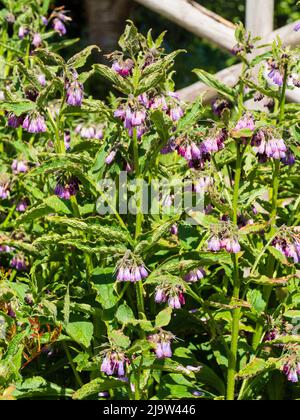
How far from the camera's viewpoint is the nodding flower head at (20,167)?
133 inches

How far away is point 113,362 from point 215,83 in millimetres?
974

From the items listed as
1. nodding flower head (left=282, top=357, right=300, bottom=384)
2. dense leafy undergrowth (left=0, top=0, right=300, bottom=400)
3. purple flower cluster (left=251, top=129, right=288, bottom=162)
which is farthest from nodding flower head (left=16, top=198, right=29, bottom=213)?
nodding flower head (left=282, top=357, right=300, bottom=384)

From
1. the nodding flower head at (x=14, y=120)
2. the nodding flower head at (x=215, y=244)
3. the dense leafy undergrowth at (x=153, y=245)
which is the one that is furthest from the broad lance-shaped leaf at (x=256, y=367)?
the nodding flower head at (x=14, y=120)

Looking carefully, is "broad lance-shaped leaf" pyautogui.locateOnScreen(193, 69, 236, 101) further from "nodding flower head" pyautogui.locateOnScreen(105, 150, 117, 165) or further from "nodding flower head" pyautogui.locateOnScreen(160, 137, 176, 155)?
"nodding flower head" pyautogui.locateOnScreen(105, 150, 117, 165)

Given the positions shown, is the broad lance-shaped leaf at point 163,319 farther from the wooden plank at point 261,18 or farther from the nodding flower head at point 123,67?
the wooden plank at point 261,18

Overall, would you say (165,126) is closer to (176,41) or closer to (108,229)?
(108,229)

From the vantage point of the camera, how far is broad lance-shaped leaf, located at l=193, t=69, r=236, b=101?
2.80m

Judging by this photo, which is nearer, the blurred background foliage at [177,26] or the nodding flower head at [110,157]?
the nodding flower head at [110,157]

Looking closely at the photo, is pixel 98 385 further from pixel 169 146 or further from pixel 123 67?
pixel 123 67

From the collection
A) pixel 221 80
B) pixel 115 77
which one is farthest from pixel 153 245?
pixel 221 80

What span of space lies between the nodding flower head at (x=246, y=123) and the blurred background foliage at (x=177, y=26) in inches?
227

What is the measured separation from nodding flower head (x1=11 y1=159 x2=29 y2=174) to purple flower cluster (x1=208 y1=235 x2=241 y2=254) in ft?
3.63

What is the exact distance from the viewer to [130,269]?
8.21 feet
